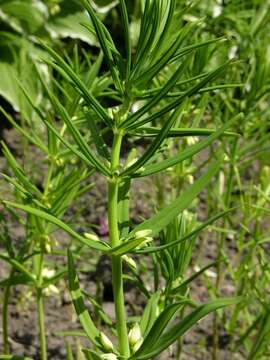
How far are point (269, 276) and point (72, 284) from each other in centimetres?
41

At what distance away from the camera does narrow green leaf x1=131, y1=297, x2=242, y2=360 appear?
55 cm

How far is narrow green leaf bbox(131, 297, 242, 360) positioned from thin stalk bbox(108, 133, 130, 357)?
0.07ft

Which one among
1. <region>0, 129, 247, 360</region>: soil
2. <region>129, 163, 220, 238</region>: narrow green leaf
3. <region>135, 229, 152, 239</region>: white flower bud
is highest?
<region>129, 163, 220, 238</region>: narrow green leaf

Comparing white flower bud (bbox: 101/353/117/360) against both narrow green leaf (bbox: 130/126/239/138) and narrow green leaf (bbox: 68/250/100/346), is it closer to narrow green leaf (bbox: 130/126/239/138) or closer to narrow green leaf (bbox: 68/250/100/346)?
narrow green leaf (bbox: 68/250/100/346)

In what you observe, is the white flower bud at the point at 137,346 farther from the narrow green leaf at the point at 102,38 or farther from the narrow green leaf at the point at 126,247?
the narrow green leaf at the point at 102,38

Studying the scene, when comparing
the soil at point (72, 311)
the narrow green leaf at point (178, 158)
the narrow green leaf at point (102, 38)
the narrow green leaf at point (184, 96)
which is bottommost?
the soil at point (72, 311)

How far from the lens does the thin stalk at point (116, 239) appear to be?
63cm

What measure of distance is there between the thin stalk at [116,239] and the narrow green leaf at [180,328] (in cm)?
2

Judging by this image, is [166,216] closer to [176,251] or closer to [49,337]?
[176,251]

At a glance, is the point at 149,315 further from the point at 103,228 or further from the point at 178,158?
the point at 103,228

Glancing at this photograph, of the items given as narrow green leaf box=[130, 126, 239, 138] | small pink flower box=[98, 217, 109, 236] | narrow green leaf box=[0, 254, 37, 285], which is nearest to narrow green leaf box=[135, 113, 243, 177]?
narrow green leaf box=[130, 126, 239, 138]

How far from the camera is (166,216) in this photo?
2.06ft

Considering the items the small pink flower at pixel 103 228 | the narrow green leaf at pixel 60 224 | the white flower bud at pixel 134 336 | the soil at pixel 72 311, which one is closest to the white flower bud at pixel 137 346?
the white flower bud at pixel 134 336

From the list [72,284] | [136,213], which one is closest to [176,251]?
[72,284]
